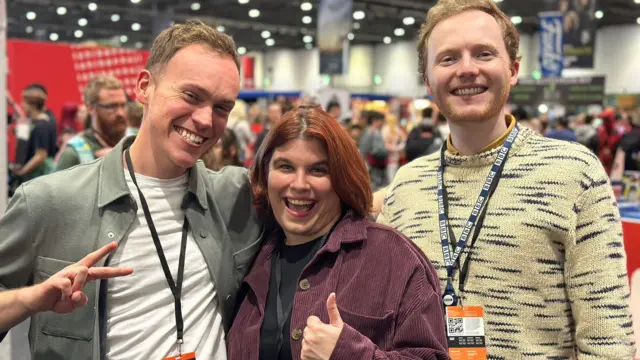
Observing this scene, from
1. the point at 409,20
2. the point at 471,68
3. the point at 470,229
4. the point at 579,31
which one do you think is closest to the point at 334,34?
the point at 579,31

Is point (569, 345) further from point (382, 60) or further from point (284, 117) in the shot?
point (382, 60)

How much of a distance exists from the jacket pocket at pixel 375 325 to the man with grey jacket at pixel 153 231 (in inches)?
17.1

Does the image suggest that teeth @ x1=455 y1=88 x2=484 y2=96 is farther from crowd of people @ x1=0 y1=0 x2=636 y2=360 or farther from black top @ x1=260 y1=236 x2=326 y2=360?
black top @ x1=260 y1=236 x2=326 y2=360

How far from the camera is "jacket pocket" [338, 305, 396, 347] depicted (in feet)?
5.08

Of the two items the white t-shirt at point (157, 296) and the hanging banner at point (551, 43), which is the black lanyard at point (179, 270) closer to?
the white t-shirt at point (157, 296)

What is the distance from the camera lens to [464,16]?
1.76 metres

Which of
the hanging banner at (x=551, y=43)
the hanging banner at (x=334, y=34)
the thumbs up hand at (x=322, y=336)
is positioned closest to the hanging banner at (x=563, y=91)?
the hanging banner at (x=551, y=43)

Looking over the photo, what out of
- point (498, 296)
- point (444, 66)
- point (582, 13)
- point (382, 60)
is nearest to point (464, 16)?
point (444, 66)

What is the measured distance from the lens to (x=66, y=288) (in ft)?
4.61

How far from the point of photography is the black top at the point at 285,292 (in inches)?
63.9

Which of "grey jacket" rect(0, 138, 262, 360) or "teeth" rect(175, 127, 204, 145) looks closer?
"grey jacket" rect(0, 138, 262, 360)

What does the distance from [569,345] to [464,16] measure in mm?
940

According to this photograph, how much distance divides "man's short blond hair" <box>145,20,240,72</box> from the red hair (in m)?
0.29

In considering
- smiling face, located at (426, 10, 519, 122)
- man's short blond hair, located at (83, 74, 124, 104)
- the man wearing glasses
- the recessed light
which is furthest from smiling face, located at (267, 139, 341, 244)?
the recessed light
